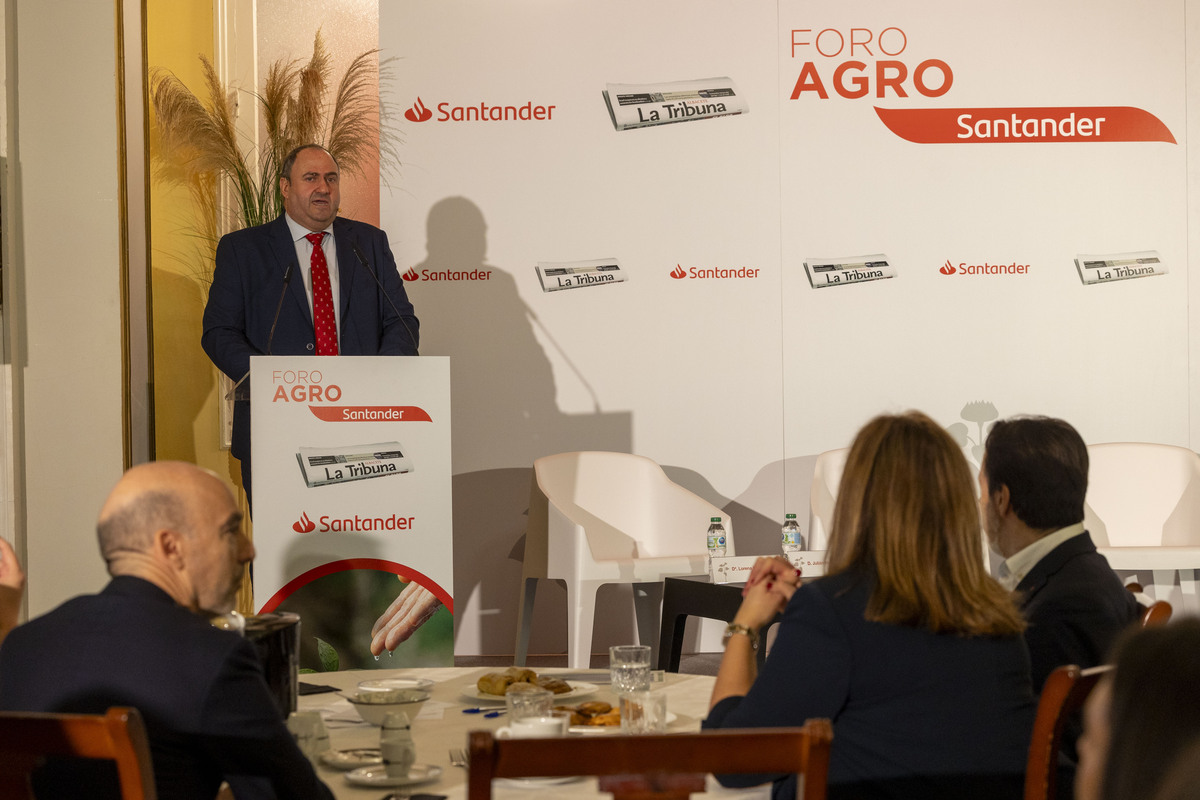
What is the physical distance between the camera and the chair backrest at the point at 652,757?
1297 mm

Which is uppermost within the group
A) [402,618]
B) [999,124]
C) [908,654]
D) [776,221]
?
[999,124]

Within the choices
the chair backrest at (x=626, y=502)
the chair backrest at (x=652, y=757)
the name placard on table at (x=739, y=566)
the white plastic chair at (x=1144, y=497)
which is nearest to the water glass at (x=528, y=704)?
the chair backrest at (x=652, y=757)

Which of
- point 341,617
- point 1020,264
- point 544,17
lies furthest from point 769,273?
point 341,617

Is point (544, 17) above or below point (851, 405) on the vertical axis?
above

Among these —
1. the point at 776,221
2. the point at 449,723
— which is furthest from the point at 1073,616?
the point at 776,221

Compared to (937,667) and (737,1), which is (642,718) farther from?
(737,1)

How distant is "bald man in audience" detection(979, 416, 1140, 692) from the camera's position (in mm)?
2279

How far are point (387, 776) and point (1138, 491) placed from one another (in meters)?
4.60

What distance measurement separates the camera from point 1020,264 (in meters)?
5.95

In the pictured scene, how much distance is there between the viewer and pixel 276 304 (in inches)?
185

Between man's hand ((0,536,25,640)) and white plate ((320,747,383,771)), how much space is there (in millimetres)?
676

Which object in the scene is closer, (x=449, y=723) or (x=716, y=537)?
(x=449, y=723)

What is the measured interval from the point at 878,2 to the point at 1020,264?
1.48m

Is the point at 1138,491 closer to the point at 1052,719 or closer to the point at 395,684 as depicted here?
the point at 395,684
